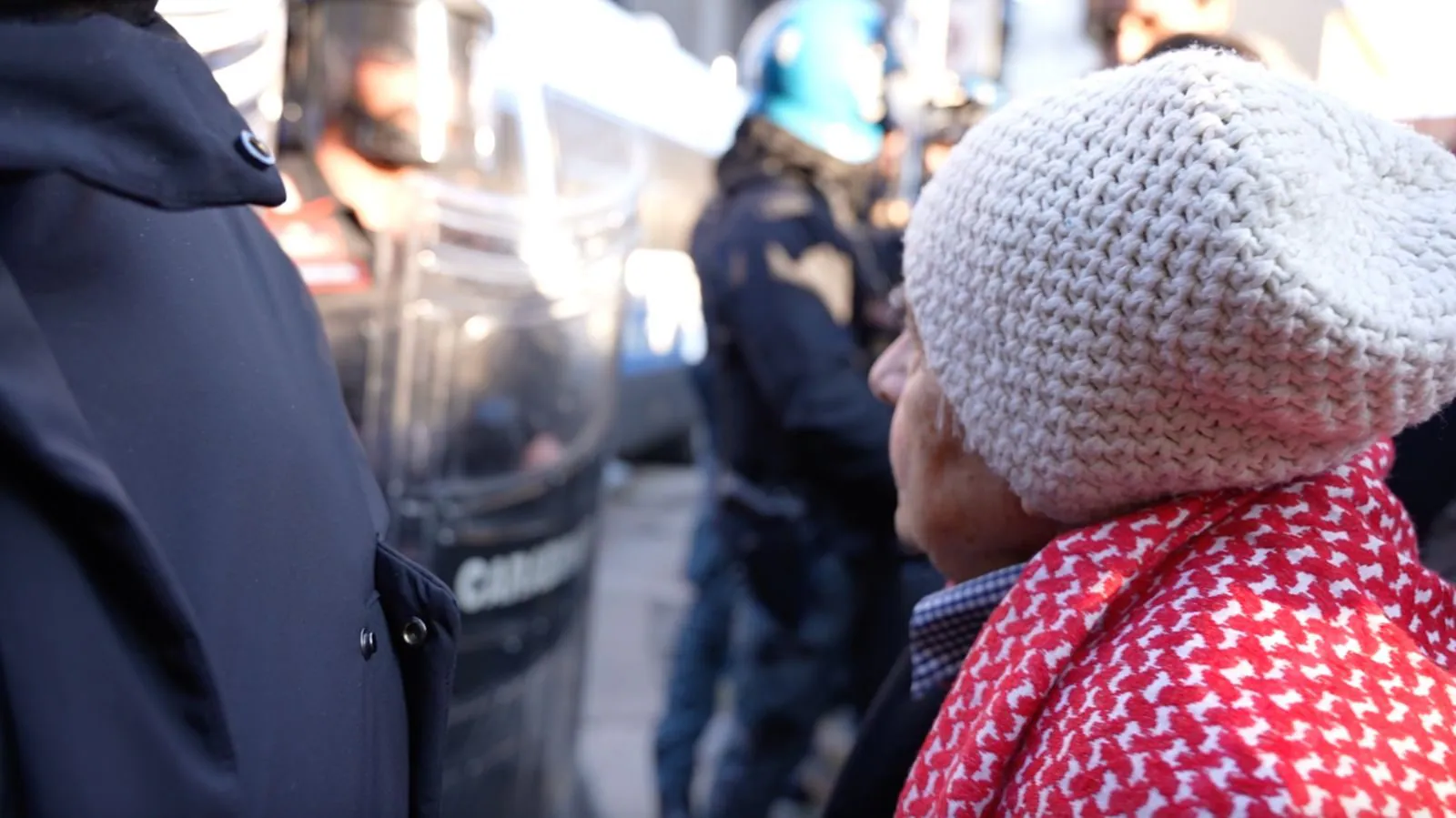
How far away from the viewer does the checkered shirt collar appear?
4.00 ft

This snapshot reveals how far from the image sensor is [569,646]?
3.21m

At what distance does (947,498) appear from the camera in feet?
4.02

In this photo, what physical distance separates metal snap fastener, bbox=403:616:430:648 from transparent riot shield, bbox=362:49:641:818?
5.24ft

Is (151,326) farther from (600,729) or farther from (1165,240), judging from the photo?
(600,729)

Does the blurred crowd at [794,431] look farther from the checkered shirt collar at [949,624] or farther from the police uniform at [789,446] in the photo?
the checkered shirt collar at [949,624]

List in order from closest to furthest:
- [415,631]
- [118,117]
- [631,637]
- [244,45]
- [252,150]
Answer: [118,117] < [252,150] < [415,631] < [244,45] < [631,637]

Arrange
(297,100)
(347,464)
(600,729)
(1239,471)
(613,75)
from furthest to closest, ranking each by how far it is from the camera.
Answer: (613,75), (600,729), (297,100), (347,464), (1239,471)

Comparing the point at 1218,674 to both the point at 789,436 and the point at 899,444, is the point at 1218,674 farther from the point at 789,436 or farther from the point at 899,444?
the point at 789,436

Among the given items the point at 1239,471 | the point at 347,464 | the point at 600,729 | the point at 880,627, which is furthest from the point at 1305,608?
the point at 600,729

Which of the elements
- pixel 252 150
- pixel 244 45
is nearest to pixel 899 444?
pixel 252 150

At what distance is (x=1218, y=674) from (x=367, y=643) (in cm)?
68

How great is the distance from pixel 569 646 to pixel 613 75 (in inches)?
144

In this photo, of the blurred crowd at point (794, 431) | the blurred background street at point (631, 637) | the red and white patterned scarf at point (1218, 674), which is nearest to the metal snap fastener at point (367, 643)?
the red and white patterned scarf at point (1218, 674)

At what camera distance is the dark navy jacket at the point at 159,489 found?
0.73 metres
